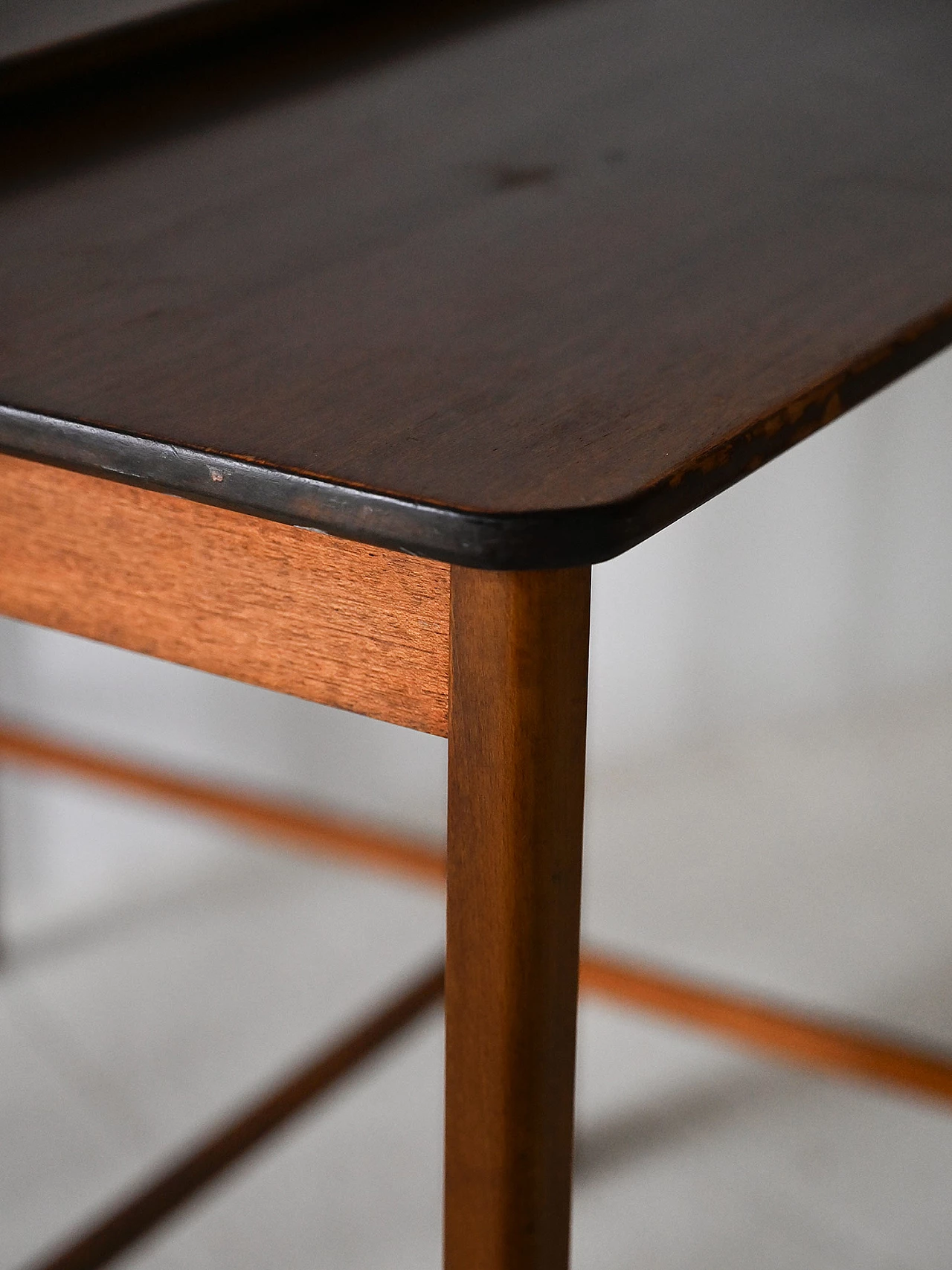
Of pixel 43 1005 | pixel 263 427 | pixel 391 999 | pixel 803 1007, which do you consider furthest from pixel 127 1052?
pixel 263 427

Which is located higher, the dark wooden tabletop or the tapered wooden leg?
the dark wooden tabletop

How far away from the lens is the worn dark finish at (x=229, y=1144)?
2.93 feet

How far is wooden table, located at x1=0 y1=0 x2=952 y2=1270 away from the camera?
1.40 ft

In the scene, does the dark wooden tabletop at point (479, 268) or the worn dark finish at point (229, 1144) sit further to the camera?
the worn dark finish at point (229, 1144)

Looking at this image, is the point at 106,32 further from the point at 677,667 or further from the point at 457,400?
the point at 677,667

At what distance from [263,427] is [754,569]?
1.30 m

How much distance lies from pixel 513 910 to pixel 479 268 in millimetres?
217

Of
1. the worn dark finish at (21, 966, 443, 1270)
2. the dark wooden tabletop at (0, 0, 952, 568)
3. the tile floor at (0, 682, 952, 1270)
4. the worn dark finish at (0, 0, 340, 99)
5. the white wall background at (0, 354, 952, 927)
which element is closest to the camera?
the dark wooden tabletop at (0, 0, 952, 568)

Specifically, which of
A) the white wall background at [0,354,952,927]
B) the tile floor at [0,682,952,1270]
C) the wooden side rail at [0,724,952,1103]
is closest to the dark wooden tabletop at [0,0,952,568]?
the wooden side rail at [0,724,952,1103]

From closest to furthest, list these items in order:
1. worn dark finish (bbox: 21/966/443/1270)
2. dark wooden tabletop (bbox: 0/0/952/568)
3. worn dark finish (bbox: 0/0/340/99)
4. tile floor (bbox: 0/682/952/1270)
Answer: dark wooden tabletop (bbox: 0/0/952/568) → worn dark finish (bbox: 0/0/340/99) → worn dark finish (bbox: 21/966/443/1270) → tile floor (bbox: 0/682/952/1270)

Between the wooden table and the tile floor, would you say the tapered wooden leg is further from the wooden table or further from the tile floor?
the tile floor

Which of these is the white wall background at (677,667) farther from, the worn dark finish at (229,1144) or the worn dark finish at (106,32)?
the worn dark finish at (106,32)

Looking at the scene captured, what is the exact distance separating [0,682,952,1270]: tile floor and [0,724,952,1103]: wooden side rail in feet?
0.26

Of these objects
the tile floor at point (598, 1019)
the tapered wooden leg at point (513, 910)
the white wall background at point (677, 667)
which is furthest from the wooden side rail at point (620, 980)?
the tapered wooden leg at point (513, 910)
